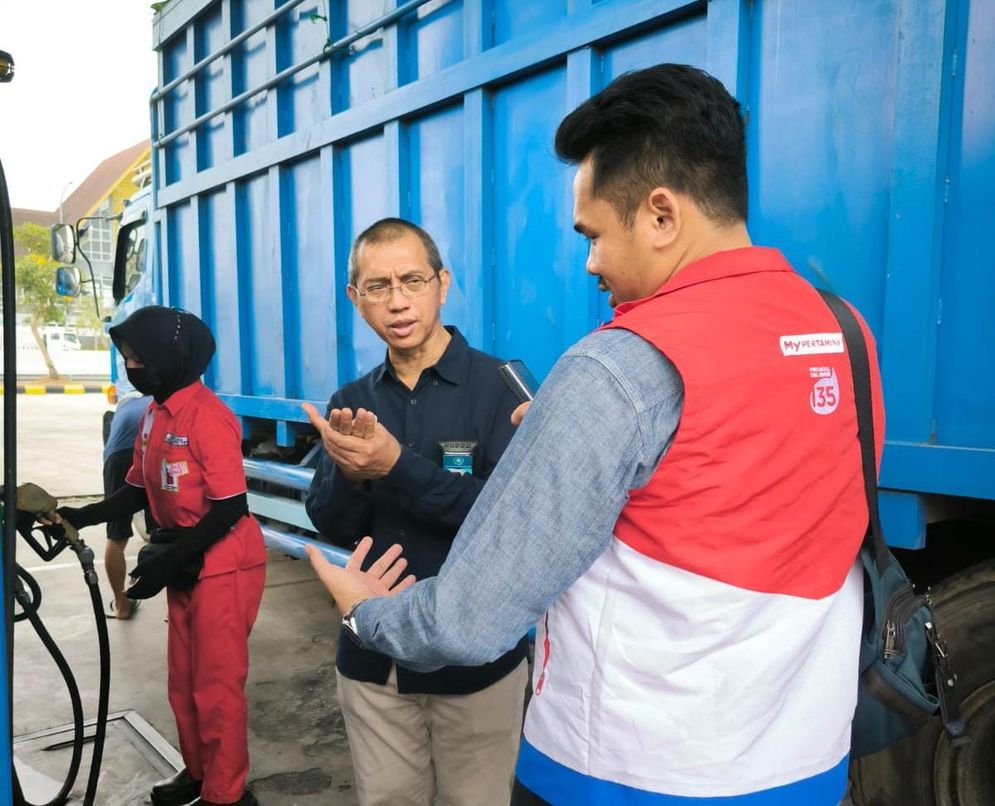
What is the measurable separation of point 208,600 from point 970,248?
2312 millimetres

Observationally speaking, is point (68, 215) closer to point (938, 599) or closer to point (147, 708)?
point (147, 708)

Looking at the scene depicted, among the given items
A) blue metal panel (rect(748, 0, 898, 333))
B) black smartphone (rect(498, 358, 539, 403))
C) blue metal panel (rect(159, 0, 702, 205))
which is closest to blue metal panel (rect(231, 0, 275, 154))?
blue metal panel (rect(159, 0, 702, 205))

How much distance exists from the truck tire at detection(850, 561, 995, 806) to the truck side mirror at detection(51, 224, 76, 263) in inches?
227

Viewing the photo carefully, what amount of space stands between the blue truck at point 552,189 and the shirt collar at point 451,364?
2.21ft

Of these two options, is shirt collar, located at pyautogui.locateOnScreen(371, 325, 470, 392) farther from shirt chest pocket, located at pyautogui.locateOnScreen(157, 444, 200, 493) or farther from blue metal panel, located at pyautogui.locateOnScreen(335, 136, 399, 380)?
blue metal panel, located at pyautogui.locateOnScreen(335, 136, 399, 380)

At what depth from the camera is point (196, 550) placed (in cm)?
246

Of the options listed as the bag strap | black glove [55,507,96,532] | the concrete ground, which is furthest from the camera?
the concrete ground

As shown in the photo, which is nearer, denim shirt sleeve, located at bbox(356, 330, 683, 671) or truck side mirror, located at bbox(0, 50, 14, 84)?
denim shirt sleeve, located at bbox(356, 330, 683, 671)

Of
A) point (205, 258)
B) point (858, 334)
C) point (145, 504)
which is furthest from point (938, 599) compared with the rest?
point (205, 258)

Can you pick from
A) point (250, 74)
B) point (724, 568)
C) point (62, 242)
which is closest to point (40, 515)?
point (724, 568)

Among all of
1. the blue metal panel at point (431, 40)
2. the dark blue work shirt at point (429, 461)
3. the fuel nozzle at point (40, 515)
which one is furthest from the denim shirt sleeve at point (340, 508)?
the blue metal panel at point (431, 40)

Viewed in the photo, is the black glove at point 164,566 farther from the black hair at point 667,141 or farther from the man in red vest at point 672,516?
the black hair at point 667,141

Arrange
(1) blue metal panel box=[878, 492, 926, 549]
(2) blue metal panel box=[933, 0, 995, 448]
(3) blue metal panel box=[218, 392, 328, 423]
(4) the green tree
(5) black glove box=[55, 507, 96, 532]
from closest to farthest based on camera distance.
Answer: (2) blue metal panel box=[933, 0, 995, 448] < (1) blue metal panel box=[878, 492, 926, 549] < (5) black glove box=[55, 507, 96, 532] < (3) blue metal panel box=[218, 392, 328, 423] < (4) the green tree

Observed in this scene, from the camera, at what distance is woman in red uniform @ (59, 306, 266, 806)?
2.53 m
